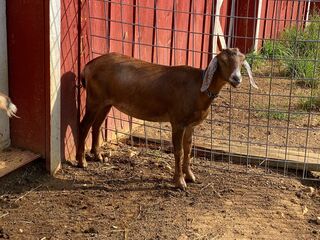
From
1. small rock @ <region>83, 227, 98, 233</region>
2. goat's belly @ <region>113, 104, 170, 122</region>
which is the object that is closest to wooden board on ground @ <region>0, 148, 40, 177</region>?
goat's belly @ <region>113, 104, 170, 122</region>

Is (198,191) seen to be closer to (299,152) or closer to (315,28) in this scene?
(299,152)

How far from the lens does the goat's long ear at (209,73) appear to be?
4.61 m

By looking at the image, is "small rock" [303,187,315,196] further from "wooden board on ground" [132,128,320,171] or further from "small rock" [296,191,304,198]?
"wooden board on ground" [132,128,320,171]

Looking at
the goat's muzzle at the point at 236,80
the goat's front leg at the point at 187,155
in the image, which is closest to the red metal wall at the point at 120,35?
the goat's muzzle at the point at 236,80

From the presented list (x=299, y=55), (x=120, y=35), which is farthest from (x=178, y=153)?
(x=299, y=55)

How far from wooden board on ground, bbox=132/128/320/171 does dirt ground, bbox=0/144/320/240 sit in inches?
5.3

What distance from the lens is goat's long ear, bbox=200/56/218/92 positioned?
4613 mm

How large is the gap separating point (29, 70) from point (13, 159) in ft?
2.80

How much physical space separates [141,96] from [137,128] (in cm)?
177

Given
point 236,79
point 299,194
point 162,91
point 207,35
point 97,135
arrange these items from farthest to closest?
point 207,35 → point 97,135 → point 299,194 → point 162,91 → point 236,79

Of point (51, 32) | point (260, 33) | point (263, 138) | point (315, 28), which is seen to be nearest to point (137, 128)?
point (263, 138)

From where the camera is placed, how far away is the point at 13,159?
5.11 metres

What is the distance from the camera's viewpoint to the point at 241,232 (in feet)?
14.4

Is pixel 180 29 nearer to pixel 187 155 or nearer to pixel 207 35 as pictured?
pixel 207 35
